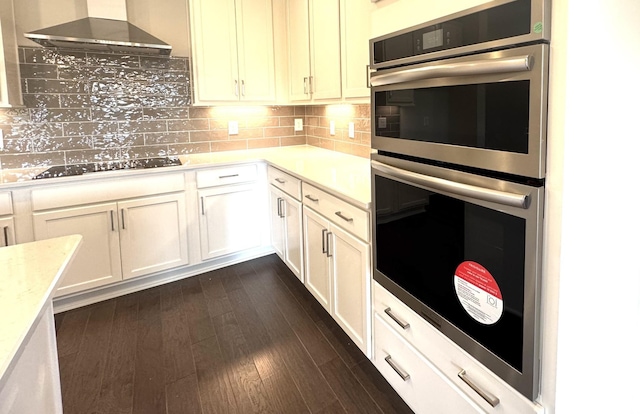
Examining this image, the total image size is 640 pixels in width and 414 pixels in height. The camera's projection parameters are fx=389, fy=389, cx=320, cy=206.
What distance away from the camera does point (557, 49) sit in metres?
0.85

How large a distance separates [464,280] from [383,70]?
82 cm

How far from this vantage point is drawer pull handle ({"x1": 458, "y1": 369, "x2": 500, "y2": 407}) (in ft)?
3.68

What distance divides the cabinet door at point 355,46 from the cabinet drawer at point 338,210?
62 cm

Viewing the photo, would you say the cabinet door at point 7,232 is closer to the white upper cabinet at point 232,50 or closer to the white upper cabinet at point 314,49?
the white upper cabinet at point 232,50

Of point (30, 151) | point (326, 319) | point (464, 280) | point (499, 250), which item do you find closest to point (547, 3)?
point (499, 250)

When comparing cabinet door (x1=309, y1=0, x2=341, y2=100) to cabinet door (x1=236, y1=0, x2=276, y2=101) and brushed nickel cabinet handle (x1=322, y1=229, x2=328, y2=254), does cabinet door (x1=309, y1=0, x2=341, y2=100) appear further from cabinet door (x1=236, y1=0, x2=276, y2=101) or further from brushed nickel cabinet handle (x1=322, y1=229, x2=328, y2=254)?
brushed nickel cabinet handle (x1=322, y1=229, x2=328, y2=254)

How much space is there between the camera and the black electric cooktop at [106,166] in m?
2.51

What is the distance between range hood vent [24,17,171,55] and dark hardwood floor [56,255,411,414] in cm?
172

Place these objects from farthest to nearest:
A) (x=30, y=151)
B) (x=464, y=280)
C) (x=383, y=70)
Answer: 1. (x=30, y=151)
2. (x=383, y=70)
3. (x=464, y=280)

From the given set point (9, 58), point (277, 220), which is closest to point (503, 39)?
point (277, 220)

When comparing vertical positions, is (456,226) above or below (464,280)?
above

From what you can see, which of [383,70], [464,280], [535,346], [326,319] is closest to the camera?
[535,346]

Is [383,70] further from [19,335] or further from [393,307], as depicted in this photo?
[19,335]

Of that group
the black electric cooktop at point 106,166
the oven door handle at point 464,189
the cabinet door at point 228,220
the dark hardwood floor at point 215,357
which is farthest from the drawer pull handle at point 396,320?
the black electric cooktop at point 106,166
